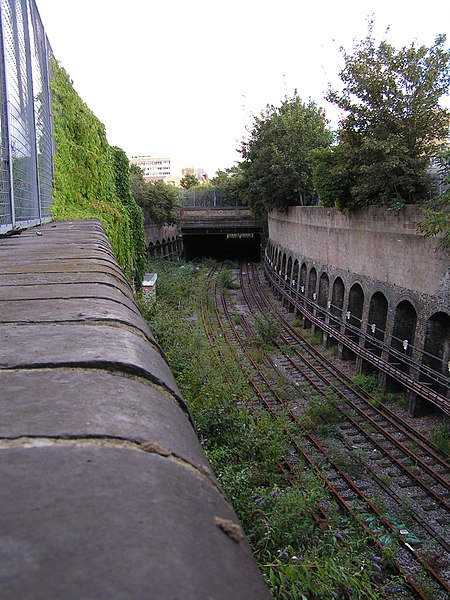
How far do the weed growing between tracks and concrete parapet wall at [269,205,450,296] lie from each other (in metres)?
5.18

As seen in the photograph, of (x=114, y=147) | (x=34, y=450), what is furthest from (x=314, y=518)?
(x=114, y=147)

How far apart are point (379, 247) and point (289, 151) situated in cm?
1239

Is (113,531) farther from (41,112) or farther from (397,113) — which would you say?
(397,113)

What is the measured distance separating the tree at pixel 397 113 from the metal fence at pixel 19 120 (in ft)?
30.2

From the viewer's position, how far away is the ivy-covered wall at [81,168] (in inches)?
435

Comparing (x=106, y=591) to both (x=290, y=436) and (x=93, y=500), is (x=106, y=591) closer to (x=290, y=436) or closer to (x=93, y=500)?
(x=93, y=500)

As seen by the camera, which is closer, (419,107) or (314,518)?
(314,518)

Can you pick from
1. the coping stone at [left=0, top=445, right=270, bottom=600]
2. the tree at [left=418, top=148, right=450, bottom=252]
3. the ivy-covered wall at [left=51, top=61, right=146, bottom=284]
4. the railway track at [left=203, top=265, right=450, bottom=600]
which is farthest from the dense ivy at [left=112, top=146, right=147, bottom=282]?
the coping stone at [left=0, top=445, right=270, bottom=600]

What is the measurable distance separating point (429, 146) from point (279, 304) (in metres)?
14.5

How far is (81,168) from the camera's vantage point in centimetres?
1310

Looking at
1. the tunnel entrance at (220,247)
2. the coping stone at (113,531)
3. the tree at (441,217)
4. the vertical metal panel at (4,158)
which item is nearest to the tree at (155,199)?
the tunnel entrance at (220,247)

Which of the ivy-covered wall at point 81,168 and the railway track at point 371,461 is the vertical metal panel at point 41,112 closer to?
the ivy-covered wall at point 81,168

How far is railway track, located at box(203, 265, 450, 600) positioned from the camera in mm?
7598

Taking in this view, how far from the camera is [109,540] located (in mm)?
575
